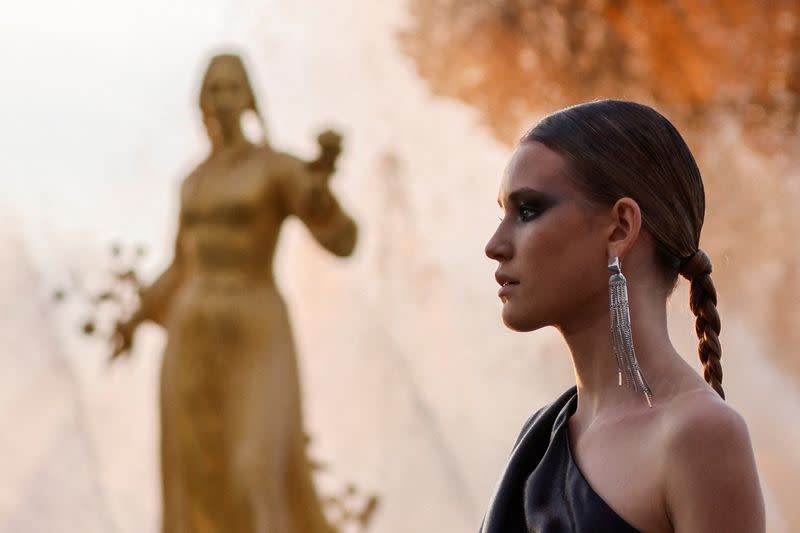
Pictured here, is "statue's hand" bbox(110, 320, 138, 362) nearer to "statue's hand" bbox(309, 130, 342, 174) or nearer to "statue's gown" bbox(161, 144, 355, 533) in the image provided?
"statue's gown" bbox(161, 144, 355, 533)

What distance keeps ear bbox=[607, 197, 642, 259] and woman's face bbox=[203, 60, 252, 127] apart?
6146 millimetres

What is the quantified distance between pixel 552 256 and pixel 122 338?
6.29 m

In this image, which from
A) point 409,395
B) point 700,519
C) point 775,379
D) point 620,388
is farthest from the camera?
point 409,395

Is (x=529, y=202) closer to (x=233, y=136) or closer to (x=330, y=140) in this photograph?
(x=330, y=140)

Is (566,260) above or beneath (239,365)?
beneath

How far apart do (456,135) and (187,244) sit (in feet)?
35.6

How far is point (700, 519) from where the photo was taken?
2.06 m

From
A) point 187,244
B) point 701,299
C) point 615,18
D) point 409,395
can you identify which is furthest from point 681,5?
point 701,299

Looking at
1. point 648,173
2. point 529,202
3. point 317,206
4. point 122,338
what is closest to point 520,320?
point 529,202

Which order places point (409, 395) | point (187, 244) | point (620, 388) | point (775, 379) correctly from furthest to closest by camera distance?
point (409, 395) < point (775, 379) < point (187, 244) < point (620, 388)

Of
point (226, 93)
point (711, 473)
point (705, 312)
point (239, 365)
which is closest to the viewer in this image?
point (711, 473)

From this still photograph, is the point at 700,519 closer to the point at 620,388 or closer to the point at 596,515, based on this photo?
the point at 596,515

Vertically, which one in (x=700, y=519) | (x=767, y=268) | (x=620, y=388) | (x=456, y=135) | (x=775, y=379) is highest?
(x=456, y=135)

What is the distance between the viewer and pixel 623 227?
2.30 metres
